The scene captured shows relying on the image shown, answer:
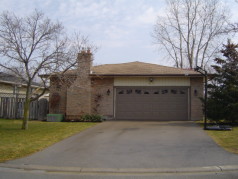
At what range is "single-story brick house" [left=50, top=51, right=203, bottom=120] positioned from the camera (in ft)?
58.6

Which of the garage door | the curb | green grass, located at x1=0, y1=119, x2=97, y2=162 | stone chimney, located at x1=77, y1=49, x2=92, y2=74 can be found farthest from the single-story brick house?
the curb

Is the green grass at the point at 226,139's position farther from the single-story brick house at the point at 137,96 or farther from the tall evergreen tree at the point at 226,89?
the single-story brick house at the point at 137,96

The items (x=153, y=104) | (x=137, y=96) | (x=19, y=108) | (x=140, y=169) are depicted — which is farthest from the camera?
(x=19, y=108)

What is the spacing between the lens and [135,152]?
8.68 m

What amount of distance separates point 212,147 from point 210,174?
300 centimetres

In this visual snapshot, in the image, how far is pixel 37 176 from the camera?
6.45 meters

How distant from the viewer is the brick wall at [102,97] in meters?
18.4

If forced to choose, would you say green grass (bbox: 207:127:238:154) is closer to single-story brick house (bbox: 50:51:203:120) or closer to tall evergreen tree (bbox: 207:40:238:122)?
tall evergreen tree (bbox: 207:40:238:122)

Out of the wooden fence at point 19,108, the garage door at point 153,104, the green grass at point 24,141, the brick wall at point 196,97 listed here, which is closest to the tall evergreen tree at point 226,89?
the brick wall at point 196,97

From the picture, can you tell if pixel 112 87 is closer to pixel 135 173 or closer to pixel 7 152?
pixel 7 152

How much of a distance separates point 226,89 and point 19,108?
14062 mm

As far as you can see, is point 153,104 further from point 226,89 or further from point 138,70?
point 226,89

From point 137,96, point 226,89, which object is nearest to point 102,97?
point 137,96

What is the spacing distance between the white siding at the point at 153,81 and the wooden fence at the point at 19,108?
5.56m
